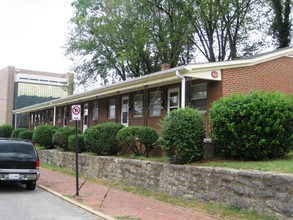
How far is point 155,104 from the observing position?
63.8 feet

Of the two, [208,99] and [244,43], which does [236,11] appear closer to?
[244,43]

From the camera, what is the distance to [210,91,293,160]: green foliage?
1057cm

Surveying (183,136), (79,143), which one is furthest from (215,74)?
(79,143)

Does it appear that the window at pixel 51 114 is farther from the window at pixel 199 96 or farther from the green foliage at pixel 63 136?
the window at pixel 199 96

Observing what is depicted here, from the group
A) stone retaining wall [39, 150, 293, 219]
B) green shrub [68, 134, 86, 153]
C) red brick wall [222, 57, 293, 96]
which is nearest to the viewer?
stone retaining wall [39, 150, 293, 219]

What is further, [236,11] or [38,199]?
[236,11]

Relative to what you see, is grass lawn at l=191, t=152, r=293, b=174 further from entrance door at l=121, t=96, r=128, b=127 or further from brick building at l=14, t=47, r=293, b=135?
entrance door at l=121, t=96, r=128, b=127

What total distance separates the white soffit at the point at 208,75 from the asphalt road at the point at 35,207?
6.50 metres

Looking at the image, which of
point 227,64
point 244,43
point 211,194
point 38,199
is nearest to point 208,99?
point 227,64

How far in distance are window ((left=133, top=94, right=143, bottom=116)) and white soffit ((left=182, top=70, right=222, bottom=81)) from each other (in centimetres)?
619

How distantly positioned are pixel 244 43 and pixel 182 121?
990 inches

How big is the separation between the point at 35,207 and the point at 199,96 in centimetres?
859

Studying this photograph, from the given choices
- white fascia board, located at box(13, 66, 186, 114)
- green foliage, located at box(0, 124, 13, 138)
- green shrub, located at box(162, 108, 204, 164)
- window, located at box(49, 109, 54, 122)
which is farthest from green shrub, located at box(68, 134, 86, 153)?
green foliage, located at box(0, 124, 13, 138)

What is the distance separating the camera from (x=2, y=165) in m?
12.6
